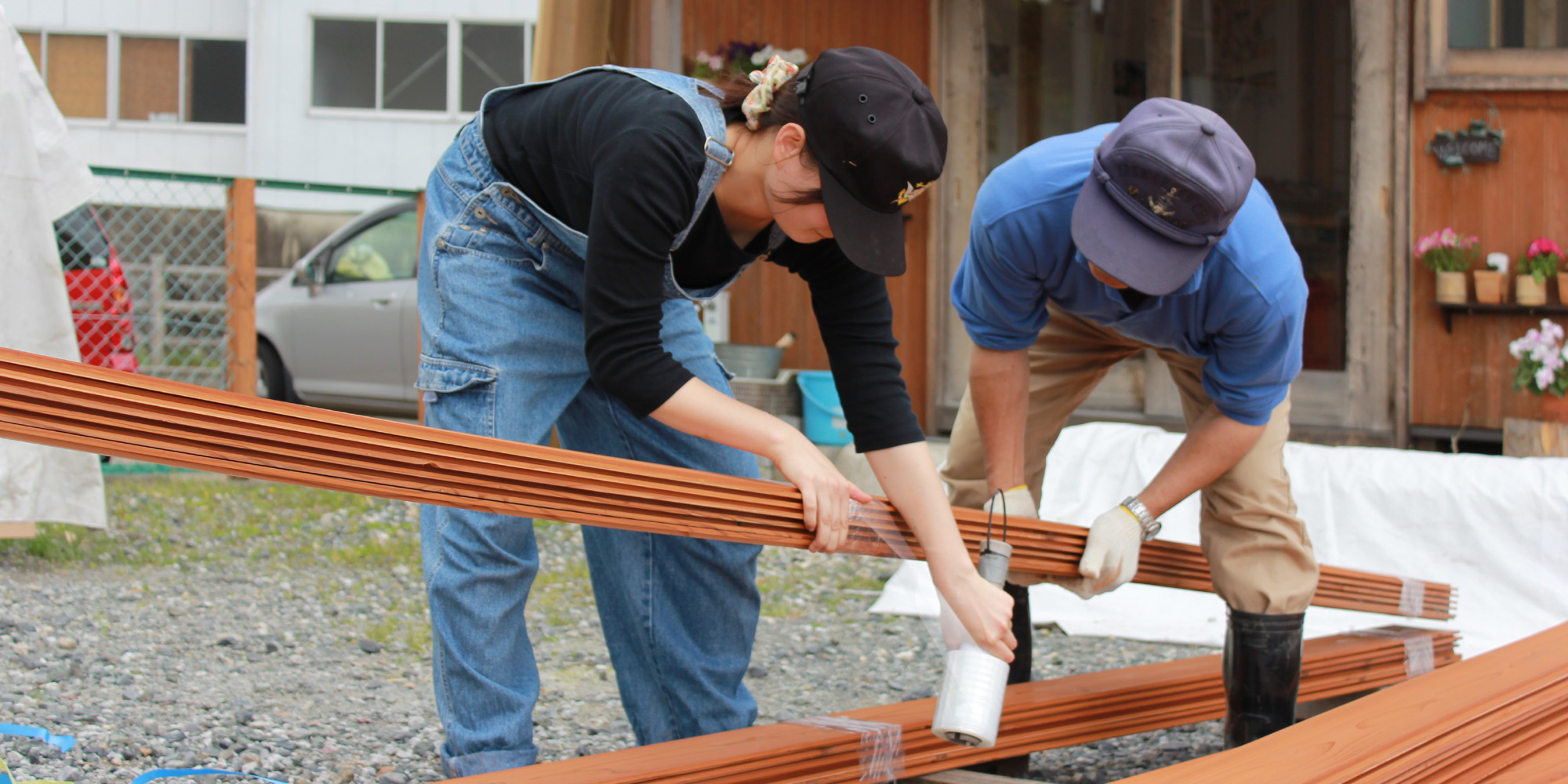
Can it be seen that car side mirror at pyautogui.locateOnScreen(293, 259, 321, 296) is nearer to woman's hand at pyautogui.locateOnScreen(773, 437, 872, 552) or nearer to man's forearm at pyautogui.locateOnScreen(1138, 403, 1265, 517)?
man's forearm at pyautogui.locateOnScreen(1138, 403, 1265, 517)

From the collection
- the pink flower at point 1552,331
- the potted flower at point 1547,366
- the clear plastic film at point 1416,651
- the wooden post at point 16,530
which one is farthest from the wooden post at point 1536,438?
the wooden post at point 16,530

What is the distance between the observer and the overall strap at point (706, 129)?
1.66m

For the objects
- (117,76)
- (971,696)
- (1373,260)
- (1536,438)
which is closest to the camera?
(971,696)

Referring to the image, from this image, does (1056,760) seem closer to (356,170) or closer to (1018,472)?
(1018,472)

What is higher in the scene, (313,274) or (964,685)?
(313,274)

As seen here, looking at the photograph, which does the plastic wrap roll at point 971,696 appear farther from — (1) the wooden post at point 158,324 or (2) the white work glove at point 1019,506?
(1) the wooden post at point 158,324

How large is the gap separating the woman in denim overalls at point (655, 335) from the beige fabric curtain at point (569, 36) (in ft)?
9.66

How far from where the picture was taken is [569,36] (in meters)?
4.73

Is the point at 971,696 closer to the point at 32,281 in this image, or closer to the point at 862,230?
the point at 862,230

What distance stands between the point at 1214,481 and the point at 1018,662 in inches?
24.7

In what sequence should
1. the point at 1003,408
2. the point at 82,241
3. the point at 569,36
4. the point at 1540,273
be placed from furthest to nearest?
the point at 82,241
the point at 569,36
the point at 1540,273
the point at 1003,408

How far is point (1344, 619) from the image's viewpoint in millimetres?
4012

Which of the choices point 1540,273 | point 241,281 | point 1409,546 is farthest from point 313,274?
point 1540,273

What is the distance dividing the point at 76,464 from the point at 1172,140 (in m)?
3.67
